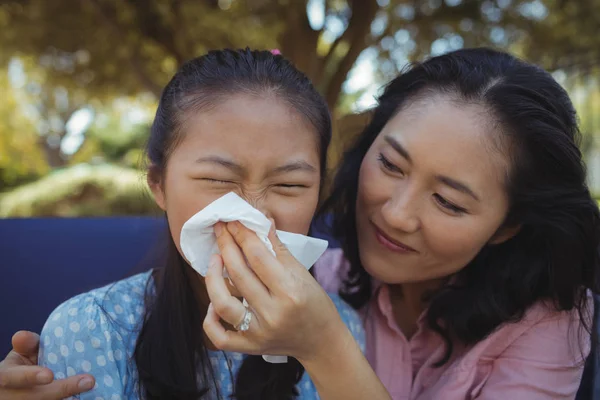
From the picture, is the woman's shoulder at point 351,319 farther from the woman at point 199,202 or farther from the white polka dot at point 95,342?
the white polka dot at point 95,342


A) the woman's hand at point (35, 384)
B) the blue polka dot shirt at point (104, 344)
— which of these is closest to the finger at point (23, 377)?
the woman's hand at point (35, 384)

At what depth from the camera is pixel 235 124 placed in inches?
51.3

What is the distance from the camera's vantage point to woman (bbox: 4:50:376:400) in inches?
51.4

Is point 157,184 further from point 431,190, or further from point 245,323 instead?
point 431,190

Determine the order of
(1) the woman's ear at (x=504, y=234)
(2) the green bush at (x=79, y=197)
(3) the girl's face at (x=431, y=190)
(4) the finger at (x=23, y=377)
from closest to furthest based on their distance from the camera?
(4) the finger at (x=23, y=377), (3) the girl's face at (x=431, y=190), (1) the woman's ear at (x=504, y=234), (2) the green bush at (x=79, y=197)

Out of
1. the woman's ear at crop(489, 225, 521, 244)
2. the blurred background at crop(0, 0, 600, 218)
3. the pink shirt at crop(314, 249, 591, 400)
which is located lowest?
the pink shirt at crop(314, 249, 591, 400)

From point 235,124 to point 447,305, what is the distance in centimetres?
105

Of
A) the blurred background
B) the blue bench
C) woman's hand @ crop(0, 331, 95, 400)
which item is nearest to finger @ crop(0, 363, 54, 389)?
woman's hand @ crop(0, 331, 95, 400)

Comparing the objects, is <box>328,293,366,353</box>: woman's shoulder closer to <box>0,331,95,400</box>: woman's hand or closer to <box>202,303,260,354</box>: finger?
<box>202,303,260,354</box>: finger

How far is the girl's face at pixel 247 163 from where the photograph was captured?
4.22 ft

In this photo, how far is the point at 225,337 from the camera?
1.09 m

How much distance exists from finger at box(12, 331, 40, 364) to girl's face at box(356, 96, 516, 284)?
1.00m

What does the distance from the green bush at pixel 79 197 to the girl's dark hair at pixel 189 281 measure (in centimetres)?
674

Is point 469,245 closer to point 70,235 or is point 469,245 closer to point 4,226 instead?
point 70,235
